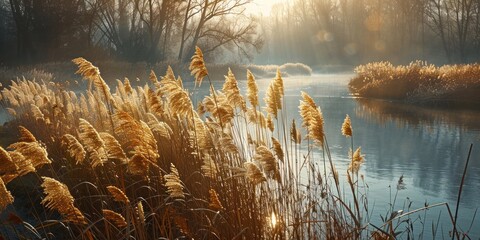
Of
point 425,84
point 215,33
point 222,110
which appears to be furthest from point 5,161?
point 215,33

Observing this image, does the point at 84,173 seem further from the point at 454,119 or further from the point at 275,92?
the point at 454,119

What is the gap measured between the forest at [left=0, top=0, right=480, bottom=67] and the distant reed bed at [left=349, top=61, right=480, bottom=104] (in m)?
14.0

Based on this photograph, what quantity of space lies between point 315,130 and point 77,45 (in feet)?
97.0

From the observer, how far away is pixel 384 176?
24.4 feet

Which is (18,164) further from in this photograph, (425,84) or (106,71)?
(106,71)

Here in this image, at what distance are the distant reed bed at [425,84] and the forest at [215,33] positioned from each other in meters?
14.0

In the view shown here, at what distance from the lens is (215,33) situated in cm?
4972

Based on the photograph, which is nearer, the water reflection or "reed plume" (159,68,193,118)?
"reed plume" (159,68,193,118)

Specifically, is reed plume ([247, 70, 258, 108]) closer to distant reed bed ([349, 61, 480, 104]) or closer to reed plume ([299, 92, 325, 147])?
reed plume ([299, 92, 325, 147])

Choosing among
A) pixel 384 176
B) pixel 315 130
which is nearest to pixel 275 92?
pixel 315 130

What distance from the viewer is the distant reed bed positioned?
1569 cm

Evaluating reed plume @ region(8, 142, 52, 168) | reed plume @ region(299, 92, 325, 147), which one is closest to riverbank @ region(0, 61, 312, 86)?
reed plume @ region(299, 92, 325, 147)

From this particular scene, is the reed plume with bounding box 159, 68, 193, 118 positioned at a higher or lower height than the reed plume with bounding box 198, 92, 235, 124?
higher

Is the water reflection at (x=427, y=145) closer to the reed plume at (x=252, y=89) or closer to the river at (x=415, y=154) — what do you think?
the river at (x=415, y=154)
